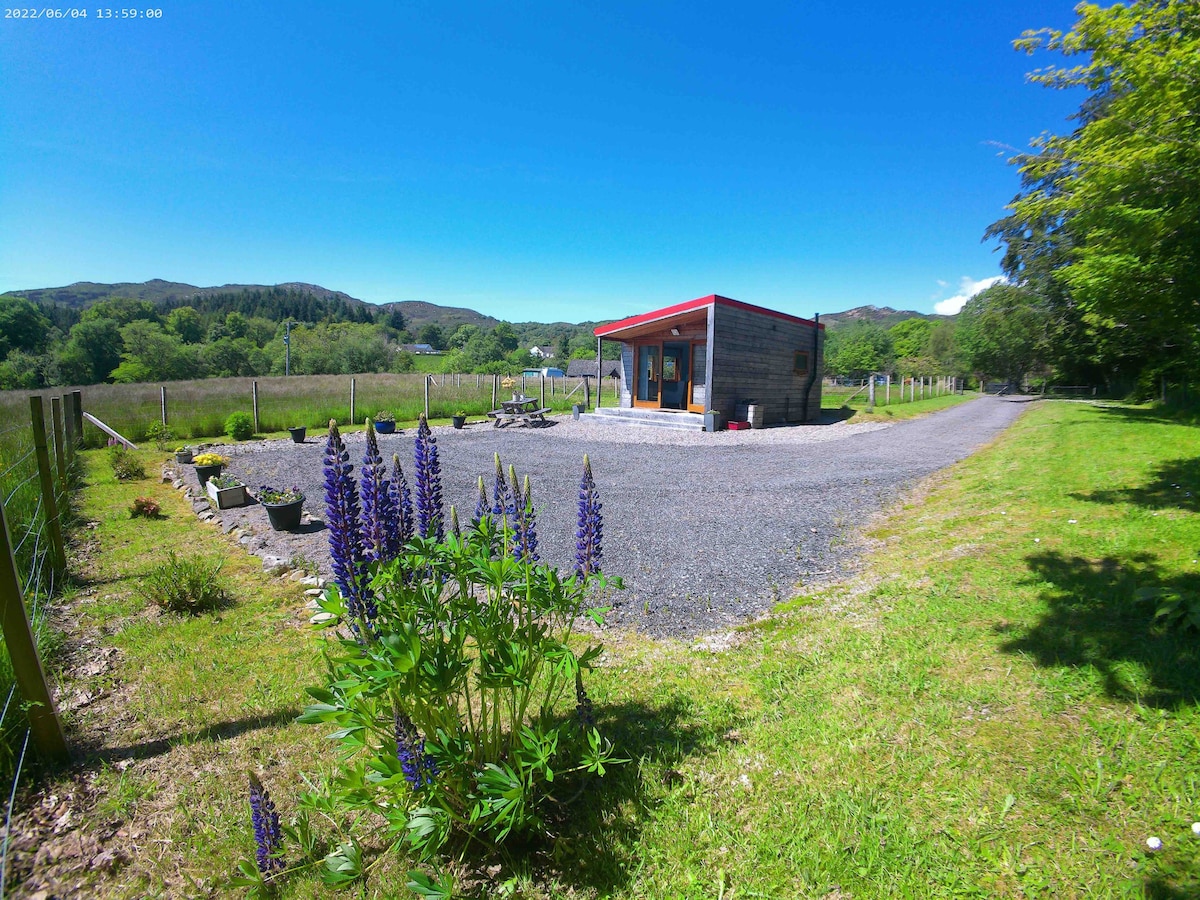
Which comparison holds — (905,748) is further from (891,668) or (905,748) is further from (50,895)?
(50,895)

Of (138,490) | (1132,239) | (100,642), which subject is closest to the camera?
(100,642)

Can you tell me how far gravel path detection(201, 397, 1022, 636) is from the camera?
15.1ft

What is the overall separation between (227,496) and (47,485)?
2.95m

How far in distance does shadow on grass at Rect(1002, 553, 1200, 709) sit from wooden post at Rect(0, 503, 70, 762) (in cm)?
500

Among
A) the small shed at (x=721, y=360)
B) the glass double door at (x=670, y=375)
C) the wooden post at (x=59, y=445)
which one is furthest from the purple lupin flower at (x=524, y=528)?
the glass double door at (x=670, y=375)

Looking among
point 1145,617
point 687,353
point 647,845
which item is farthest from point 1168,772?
point 687,353

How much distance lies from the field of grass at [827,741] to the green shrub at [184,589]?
0.19m

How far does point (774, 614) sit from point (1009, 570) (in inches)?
79.9

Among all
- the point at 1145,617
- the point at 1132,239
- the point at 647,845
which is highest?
the point at 1132,239

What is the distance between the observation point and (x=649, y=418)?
1828 cm

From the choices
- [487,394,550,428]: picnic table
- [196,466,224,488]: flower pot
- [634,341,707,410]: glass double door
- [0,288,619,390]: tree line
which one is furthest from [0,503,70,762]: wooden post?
[0,288,619,390]: tree line

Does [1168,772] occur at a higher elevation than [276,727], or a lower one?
higher

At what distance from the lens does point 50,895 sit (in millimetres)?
1658

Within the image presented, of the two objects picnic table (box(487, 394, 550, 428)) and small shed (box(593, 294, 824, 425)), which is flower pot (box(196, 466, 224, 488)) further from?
small shed (box(593, 294, 824, 425))
